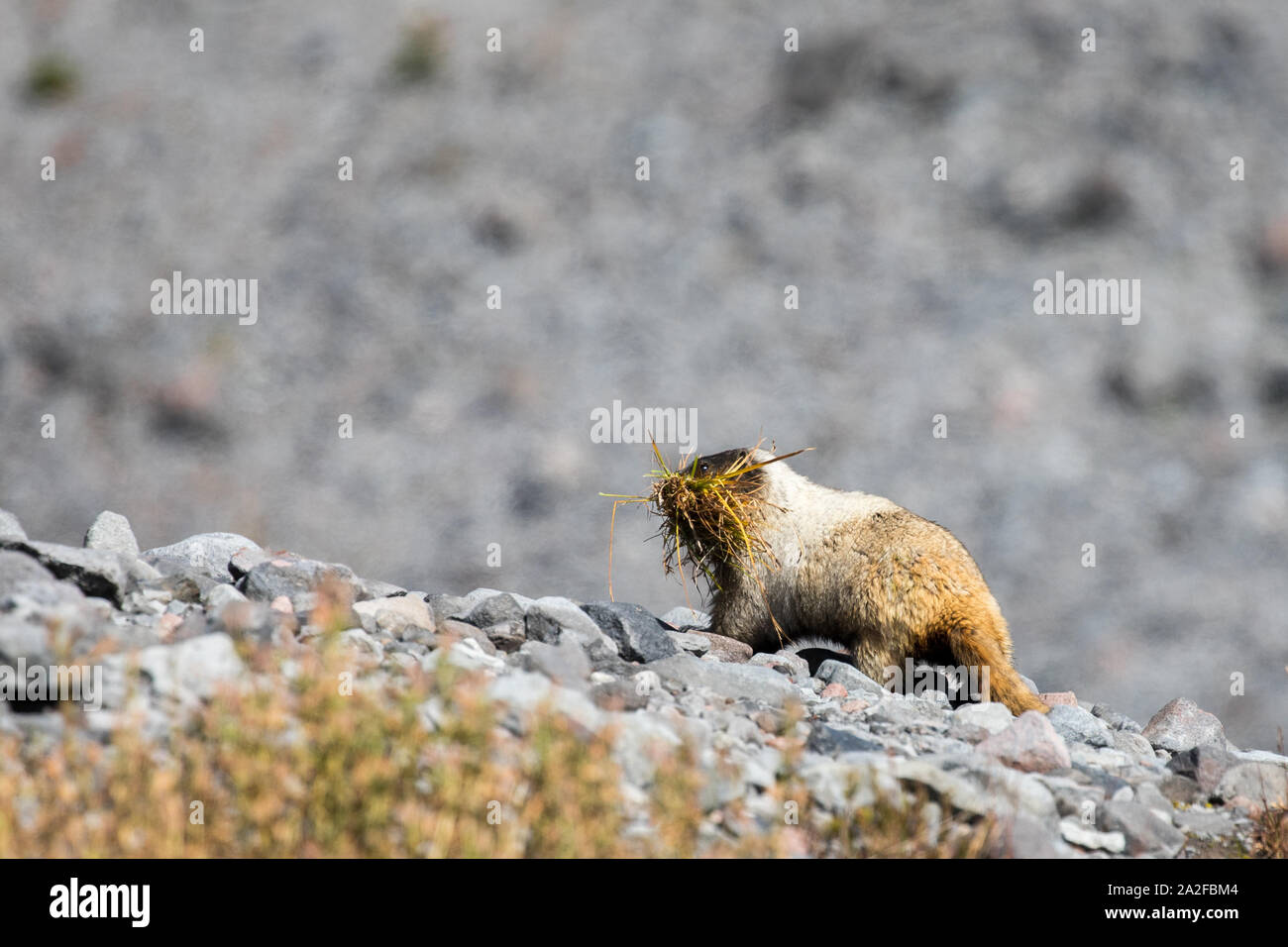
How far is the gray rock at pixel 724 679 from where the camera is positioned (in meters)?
5.39

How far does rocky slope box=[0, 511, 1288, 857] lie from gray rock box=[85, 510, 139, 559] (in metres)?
0.01

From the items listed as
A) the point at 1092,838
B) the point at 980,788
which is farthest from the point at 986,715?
the point at 980,788

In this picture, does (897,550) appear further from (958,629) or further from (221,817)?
(221,817)

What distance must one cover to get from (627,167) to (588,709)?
19864 mm

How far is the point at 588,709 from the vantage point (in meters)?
4.08

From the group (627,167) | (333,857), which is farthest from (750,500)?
(627,167)

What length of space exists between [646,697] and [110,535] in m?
3.53

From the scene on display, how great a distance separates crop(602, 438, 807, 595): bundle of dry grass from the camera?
7176mm

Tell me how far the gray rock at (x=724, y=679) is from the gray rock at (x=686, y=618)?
2.23 metres

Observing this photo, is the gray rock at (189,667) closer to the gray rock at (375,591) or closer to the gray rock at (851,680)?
the gray rock at (375,591)

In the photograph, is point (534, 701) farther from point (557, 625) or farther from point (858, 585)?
point (858, 585)

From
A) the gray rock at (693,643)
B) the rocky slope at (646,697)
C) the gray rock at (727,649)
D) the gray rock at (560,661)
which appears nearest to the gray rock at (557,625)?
the rocky slope at (646,697)

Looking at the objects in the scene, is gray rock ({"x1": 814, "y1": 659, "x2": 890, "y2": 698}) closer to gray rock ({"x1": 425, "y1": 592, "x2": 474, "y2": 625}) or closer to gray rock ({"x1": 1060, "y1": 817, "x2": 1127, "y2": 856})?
gray rock ({"x1": 1060, "y1": 817, "x2": 1127, "y2": 856})
